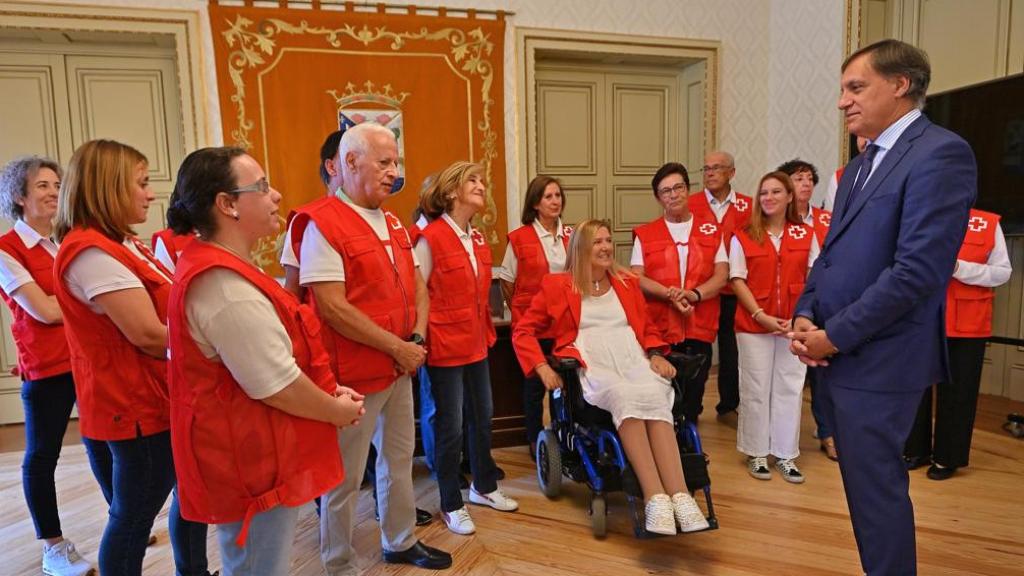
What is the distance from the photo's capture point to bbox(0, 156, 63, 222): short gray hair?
2.16m

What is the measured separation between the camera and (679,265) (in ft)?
10.7

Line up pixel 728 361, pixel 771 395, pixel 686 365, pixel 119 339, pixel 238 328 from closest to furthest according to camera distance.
→ pixel 238 328 → pixel 119 339 → pixel 686 365 → pixel 771 395 → pixel 728 361

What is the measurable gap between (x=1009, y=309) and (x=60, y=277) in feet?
17.2

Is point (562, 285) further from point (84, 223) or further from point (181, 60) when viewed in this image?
point (181, 60)

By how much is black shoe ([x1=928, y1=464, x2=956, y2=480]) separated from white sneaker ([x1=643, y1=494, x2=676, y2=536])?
1655 mm

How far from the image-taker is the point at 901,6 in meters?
4.43

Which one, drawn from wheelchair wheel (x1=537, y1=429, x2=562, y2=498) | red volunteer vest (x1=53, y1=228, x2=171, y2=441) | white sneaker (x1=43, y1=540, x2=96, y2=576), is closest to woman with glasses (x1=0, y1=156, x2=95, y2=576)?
white sneaker (x1=43, y1=540, x2=96, y2=576)

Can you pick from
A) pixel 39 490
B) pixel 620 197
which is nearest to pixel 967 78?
pixel 620 197

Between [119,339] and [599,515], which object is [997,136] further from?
[119,339]

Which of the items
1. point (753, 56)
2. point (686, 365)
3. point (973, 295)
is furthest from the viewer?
point (753, 56)

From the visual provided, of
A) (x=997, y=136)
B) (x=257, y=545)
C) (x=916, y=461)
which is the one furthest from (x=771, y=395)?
(x=257, y=545)

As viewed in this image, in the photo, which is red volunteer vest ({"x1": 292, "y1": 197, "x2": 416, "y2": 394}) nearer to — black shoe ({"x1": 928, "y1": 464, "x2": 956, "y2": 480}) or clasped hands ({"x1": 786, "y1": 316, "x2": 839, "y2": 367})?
clasped hands ({"x1": 786, "y1": 316, "x2": 839, "y2": 367})

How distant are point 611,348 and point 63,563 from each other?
2.29 meters

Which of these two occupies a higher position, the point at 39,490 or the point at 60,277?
the point at 60,277
